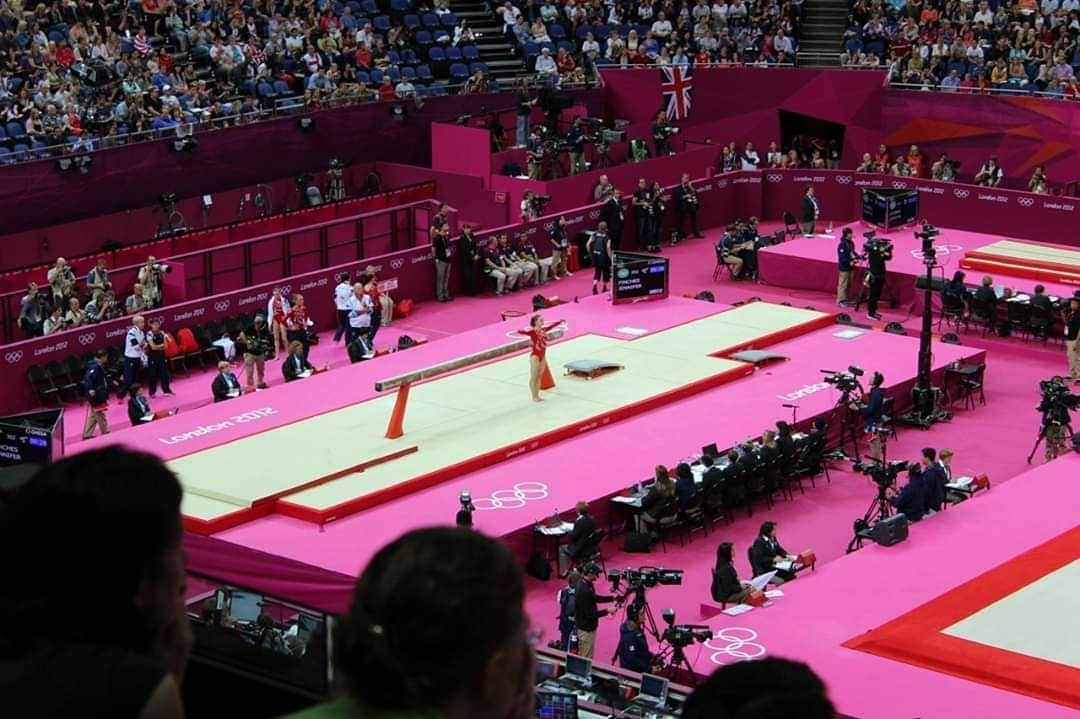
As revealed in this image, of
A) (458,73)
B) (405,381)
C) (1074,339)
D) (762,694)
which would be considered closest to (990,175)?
(1074,339)

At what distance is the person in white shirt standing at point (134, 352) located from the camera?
2597 centimetres

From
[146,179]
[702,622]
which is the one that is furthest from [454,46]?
[702,622]

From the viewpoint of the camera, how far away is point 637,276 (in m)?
30.0

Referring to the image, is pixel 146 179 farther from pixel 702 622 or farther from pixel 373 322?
pixel 702 622

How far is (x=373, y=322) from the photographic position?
28.2 m

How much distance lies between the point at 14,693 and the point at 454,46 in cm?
3682

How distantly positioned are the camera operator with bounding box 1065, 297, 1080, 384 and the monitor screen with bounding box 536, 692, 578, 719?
52.2ft

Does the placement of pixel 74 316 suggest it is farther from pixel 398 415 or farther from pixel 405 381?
pixel 405 381

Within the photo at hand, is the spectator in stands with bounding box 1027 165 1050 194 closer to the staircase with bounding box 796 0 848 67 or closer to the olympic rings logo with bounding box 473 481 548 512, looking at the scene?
the staircase with bounding box 796 0 848 67

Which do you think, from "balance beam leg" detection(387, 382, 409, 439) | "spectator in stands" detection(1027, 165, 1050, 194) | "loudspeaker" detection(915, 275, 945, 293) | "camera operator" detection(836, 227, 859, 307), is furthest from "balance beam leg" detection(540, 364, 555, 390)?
"spectator in stands" detection(1027, 165, 1050, 194)

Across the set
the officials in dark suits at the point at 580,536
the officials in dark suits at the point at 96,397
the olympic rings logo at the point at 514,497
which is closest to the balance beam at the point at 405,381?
the olympic rings logo at the point at 514,497

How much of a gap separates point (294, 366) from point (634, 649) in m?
10.8

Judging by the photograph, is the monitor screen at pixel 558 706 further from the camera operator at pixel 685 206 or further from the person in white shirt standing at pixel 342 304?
the camera operator at pixel 685 206

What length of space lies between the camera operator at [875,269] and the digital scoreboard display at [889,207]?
2.90 metres
